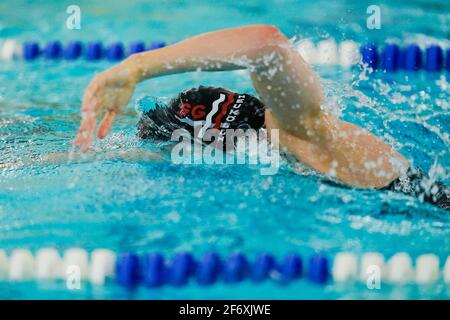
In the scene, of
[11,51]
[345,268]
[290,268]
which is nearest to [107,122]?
[290,268]

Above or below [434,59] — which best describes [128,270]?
below

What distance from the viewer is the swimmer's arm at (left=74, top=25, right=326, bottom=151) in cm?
147

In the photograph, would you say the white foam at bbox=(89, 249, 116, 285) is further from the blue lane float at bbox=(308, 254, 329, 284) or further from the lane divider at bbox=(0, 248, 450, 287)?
the blue lane float at bbox=(308, 254, 329, 284)

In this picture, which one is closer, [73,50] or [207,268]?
[207,268]

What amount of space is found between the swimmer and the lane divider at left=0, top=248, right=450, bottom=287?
19 centimetres

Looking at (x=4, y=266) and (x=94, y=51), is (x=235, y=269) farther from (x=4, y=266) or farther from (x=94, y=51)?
(x=94, y=51)

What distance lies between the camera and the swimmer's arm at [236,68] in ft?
4.82

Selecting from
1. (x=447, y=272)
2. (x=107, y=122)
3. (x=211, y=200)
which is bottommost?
(x=447, y=272)

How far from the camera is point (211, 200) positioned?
6.24 ft

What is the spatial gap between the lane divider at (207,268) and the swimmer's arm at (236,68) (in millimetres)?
300

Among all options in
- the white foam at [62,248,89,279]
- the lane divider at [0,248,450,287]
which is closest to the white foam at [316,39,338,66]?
the lane divider at [0,248,450,287]

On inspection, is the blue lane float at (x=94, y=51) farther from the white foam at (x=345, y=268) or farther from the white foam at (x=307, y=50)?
the white foam at (x=345, y=268)

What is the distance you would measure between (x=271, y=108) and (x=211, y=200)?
0.29 meters

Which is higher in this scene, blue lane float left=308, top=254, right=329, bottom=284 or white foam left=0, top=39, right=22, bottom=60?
white foam left=0, top=39, right=22, bottom=60
